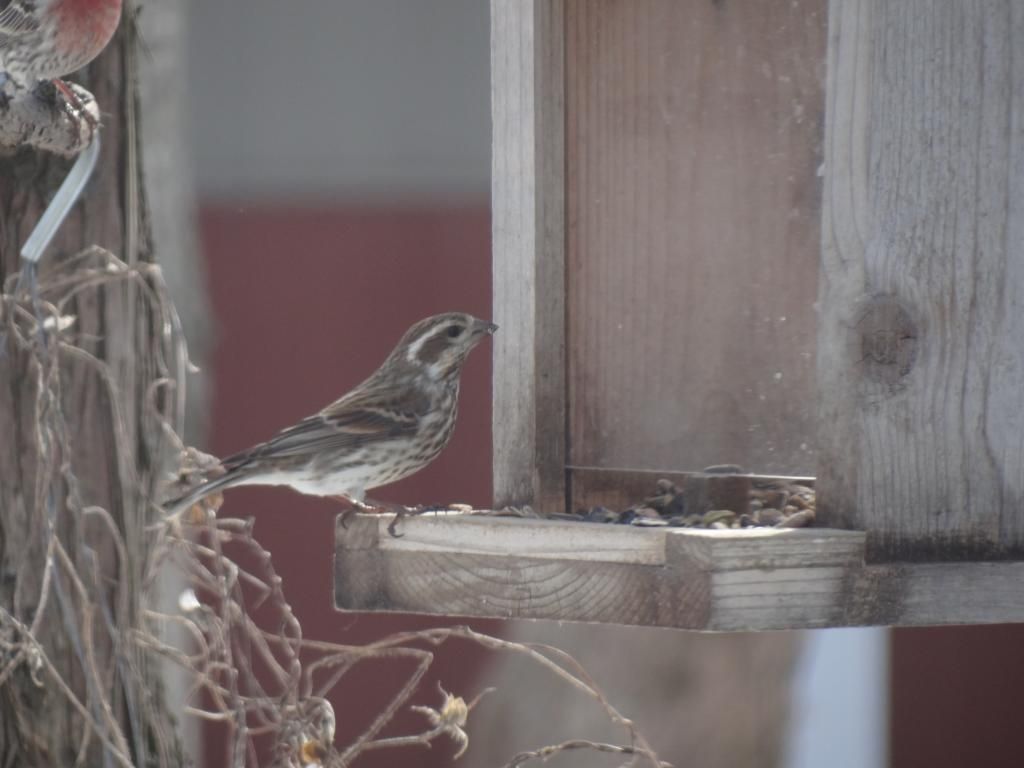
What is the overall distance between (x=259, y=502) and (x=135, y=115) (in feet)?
15.6

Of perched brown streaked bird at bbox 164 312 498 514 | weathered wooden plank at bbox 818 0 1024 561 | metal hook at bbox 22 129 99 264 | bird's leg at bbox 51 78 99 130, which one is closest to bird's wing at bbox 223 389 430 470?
perched brown streaked bird at bbox 164 312 498 514

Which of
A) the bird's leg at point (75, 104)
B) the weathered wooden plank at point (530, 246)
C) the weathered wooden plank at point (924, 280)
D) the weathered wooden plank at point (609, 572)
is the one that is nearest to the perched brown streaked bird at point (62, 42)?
the bird's leg at point (75, 104)

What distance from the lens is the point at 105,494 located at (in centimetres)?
471

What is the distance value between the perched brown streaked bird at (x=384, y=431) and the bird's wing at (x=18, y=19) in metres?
1.34

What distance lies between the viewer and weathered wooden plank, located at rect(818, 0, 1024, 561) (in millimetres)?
3756

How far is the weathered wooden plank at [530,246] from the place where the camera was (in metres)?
4.60

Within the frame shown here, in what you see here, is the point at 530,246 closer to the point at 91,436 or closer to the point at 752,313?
the point at 752,313

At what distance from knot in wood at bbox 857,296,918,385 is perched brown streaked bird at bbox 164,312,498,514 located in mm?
1758

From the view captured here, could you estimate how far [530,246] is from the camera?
4598mm

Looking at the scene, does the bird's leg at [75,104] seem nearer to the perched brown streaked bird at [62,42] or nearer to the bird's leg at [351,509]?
the perched brown streaked bird at [62,42]

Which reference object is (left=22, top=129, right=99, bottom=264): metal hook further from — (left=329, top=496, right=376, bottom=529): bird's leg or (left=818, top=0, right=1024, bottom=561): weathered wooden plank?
(left=818, top=0, right=1024, bottom=561): weathered wooden plank

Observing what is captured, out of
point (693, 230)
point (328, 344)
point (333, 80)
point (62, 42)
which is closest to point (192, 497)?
point (62, 42)

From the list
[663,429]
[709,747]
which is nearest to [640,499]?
[663,429]

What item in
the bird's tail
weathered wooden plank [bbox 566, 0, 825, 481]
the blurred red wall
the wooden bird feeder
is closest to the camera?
the wooden bird feeder
